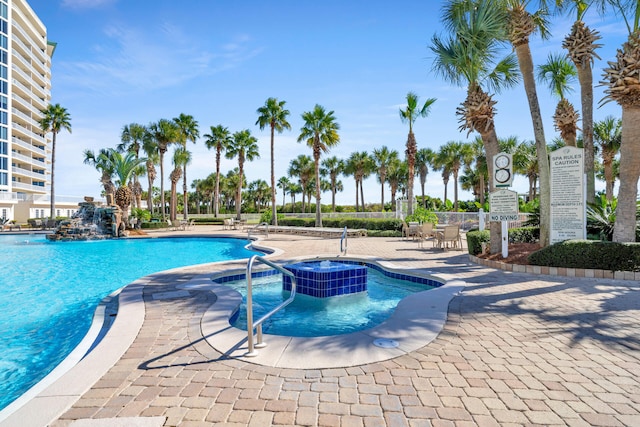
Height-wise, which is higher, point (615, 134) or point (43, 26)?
point (43, 26)

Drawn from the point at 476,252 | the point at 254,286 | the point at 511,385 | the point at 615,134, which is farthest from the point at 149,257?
the point at 615,134

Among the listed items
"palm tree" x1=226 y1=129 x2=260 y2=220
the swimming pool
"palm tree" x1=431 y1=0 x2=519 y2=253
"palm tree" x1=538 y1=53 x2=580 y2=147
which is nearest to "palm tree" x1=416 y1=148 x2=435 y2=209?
"palm tree" x1=226 y1=129 x2=260 y2=220

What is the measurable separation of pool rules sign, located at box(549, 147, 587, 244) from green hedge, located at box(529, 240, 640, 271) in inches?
47.8

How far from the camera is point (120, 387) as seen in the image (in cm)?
320

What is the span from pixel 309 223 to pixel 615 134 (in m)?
21.3

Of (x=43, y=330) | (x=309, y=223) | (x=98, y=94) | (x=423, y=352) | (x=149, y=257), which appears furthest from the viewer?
(x=309, y=223)

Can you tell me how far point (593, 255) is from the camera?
8367 millimetres

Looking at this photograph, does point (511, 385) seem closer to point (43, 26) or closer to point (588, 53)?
point (588, 53)

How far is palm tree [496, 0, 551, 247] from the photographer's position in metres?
10.7

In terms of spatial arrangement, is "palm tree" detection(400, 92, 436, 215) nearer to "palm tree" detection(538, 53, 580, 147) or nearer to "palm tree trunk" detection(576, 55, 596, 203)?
"palm tree" detection(538, 53, 580, 147)

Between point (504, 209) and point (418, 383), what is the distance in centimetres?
870

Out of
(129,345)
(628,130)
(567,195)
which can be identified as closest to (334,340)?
(129,345)

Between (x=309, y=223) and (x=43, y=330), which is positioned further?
(x=309, y=223)

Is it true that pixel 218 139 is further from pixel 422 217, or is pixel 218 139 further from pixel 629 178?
pixel 629 178
